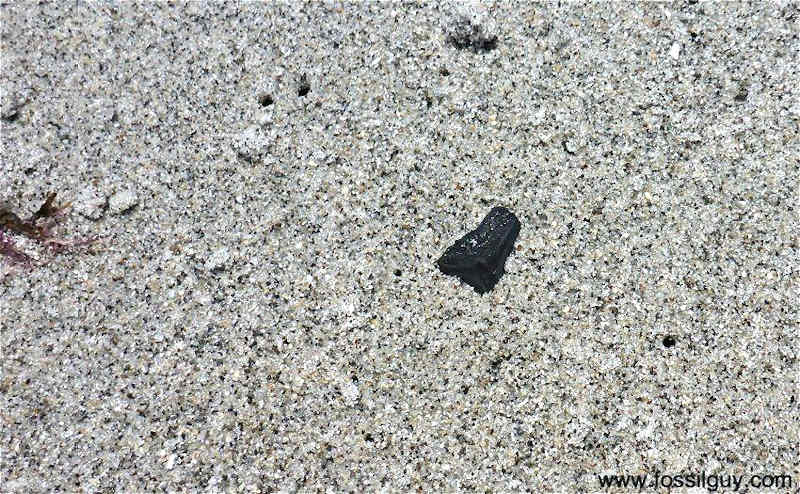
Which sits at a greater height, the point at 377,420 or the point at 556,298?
the point at 556,298

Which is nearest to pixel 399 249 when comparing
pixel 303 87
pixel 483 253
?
pixel 483 253

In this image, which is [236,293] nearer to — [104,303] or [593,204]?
[104,303]

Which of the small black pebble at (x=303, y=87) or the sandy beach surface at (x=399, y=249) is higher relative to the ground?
the small black pebble at (x=303, y=87)

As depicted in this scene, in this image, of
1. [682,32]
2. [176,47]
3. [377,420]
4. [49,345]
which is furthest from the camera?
[176,47]

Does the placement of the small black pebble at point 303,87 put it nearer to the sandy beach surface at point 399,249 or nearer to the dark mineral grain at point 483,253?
the sandy beach surface at point 399,249

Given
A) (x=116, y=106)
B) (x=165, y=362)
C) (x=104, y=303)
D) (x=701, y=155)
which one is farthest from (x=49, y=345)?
(x=701, y=155)

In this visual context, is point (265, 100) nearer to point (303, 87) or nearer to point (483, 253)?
point (303, 87)

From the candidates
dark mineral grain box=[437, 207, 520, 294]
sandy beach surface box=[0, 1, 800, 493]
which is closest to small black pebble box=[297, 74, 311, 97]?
sandy beach surface box=[0, 1, 800, 493]

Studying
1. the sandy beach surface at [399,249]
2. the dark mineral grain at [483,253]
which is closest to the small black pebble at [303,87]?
the sandy beach surface at [399,249]
